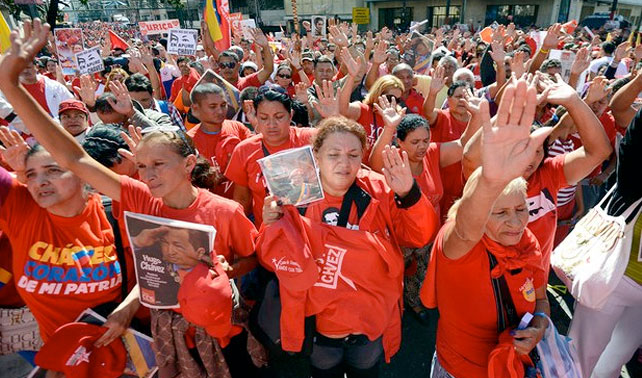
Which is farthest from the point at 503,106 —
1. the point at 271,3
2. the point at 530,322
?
the point at 271,3

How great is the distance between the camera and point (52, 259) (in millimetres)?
1879

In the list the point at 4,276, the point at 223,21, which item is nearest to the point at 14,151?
the point at 4,276

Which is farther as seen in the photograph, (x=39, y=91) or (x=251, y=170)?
(x=39, y=91)

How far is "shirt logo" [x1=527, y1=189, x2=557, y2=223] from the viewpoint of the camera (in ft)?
7.90

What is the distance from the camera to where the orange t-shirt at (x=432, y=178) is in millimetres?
2832

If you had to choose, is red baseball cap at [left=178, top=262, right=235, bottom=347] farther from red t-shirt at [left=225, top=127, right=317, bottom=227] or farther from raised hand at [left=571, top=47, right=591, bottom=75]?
raised hand at [left=571, top=47, right=591, bottom=75]

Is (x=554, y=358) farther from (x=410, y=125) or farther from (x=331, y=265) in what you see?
(x=410, y=125)

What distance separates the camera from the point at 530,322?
1801 millimetres

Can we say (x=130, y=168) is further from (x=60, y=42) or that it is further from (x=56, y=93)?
(x=60, y=42)

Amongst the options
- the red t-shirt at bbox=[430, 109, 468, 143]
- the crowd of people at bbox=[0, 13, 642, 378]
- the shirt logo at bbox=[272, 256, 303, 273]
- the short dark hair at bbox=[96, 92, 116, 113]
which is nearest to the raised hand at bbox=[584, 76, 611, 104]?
the red t-shirt at bbox=[430, 109, 468, 143]

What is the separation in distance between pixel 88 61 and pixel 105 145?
5154 mm

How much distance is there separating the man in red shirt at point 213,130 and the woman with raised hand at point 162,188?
4.18 ft

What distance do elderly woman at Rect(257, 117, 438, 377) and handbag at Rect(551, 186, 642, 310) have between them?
3.12 ft

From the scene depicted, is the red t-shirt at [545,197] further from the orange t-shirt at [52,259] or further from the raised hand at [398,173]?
the orange t-shirt at [52,259]
